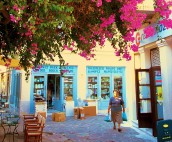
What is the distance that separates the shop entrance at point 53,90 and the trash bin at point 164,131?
1180cm

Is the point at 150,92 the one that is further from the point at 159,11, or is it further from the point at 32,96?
the point at 32,96

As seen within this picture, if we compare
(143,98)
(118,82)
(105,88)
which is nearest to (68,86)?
(105,88)

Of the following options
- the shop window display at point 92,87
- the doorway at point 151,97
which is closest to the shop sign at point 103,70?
the shop window display at point 92,87

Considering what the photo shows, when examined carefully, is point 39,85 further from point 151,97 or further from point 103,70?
point 151,97

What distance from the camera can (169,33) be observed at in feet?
23.0

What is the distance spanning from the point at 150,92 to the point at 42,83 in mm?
8512

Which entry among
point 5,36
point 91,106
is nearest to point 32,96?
point 91,106

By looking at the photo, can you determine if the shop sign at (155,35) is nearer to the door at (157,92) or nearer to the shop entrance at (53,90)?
the door at (157,92)

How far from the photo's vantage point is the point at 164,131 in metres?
4.47

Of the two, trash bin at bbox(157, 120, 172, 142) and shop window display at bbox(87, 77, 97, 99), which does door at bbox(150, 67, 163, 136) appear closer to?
trash bin at bbox(157, 120, 172, 142)

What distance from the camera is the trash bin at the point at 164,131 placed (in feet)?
14.5

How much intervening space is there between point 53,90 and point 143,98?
8.74 m

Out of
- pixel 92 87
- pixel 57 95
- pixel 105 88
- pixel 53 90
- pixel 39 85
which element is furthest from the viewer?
pixel 105 88

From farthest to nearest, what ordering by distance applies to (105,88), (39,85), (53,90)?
(105,88)
(53,90)
(39,85)
